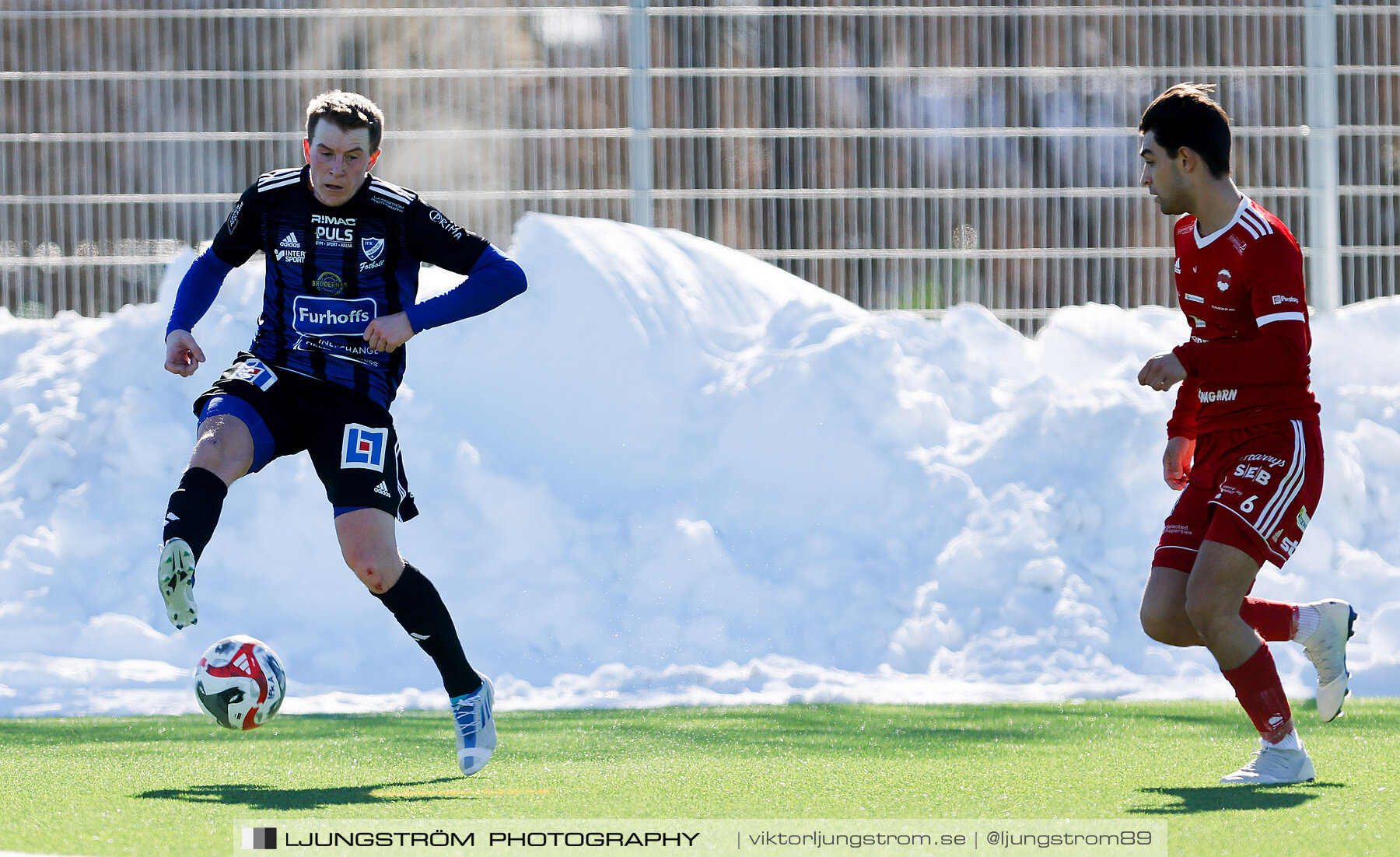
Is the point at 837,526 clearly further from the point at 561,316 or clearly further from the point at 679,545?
the point at 561,316

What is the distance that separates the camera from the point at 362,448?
177 inches

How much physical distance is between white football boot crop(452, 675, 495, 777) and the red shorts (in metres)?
2.04

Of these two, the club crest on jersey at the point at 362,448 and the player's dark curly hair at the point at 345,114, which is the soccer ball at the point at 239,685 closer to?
the club crest on jersey at the point at 362,448

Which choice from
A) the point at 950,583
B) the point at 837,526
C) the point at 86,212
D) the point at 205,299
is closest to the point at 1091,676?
the point at 950,583

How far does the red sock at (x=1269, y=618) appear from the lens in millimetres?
4531

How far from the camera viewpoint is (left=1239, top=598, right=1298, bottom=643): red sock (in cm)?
453

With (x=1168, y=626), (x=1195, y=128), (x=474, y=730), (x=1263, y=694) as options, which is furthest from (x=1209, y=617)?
(x=474, y=730)

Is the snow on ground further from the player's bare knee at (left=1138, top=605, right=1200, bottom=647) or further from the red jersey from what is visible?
the red jersey

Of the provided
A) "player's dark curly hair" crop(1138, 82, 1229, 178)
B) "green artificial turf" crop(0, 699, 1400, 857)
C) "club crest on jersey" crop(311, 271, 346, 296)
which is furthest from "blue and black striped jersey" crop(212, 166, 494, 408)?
"player's dark curly hair" crop(1138, 82, 1229, 178)

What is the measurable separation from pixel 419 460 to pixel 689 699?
9.91 ft

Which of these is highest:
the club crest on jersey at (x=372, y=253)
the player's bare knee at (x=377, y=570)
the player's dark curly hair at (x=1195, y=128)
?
the player's dark curly hair at (x=1195, y=128)

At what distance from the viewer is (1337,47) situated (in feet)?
36.0

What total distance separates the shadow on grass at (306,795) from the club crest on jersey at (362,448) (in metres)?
0.88

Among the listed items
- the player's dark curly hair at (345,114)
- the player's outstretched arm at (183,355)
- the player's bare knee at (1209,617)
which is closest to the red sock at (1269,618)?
the player's bare knee at (1209,617)
